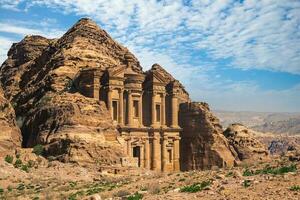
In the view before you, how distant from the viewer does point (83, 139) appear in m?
47.3

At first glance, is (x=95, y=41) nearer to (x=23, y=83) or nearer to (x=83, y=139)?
(x=23, y=83)

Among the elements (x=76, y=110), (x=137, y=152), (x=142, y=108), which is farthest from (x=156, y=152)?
(x=76, y=110)

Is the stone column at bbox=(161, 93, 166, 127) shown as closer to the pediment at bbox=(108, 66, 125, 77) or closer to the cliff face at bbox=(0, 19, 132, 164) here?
the cliff face at bbox=(0, 19, 132, 164)

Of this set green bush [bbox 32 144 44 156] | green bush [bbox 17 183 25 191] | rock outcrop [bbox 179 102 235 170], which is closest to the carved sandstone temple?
rock outcrop [bbox 179 102 235 170]

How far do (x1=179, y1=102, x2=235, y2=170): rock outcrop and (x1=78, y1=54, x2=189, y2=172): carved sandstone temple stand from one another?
1.63 metres

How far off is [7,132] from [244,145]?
33228 millimetres

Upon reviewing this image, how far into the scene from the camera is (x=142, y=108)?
205 feet

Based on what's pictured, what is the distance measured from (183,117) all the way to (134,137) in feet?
29.5

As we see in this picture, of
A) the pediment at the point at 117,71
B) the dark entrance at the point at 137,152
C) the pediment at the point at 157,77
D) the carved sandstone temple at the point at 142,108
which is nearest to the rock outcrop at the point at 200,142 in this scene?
the carved sandstone temple at the point at 142,108

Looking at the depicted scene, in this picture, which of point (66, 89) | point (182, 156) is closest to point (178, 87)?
point (182, 156)

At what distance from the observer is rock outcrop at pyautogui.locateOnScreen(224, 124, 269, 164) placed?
6619cm

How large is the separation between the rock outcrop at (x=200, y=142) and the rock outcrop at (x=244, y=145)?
85.4 inches

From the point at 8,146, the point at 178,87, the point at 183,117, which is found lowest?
the point at 8,146

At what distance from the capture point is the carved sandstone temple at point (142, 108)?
57594 millimetres
